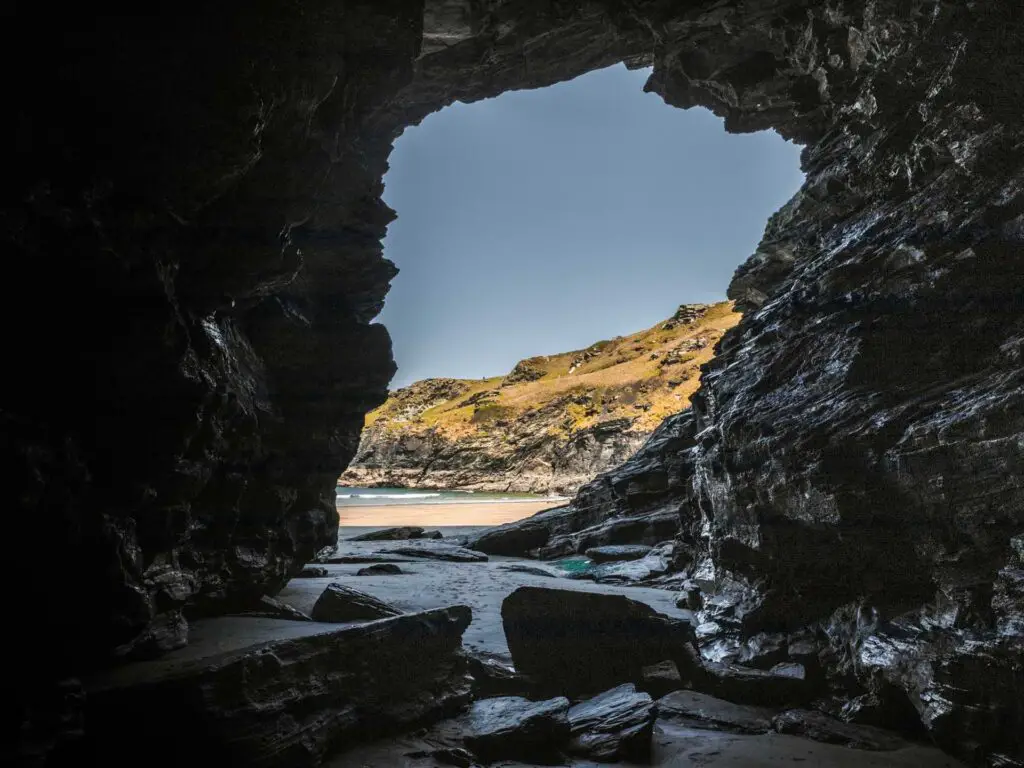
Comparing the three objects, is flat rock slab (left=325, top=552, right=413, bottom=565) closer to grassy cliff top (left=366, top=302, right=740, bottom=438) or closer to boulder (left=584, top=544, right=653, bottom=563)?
boulder (left=584, top=544, right=653, bottom=563)

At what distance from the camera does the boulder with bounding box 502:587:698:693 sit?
9.78 metres

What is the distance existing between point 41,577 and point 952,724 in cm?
1053

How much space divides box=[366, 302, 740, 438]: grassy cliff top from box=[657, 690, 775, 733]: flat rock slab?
55285 mm

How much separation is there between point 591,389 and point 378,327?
99453 mm

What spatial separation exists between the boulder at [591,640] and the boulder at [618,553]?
12.3 m

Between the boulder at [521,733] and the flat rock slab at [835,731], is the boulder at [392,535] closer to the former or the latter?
the boulder at [521,733]

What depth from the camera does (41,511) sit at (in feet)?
17.5

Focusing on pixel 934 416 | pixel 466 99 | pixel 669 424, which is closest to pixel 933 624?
pixel 934 416

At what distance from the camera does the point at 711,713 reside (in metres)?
8.58

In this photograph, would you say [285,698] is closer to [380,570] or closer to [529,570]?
[380,570]

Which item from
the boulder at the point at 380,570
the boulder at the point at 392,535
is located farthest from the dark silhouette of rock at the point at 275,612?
the boulder at the point at 392,535

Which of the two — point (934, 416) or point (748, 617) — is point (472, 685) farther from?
point (934, 416)

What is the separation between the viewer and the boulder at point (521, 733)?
7289 millimetres

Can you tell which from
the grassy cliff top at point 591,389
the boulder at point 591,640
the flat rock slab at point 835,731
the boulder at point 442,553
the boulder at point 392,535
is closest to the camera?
the flat rock slab at point 835,731
